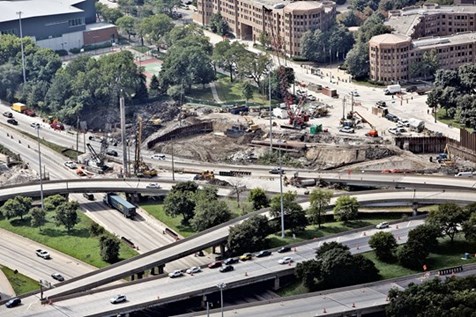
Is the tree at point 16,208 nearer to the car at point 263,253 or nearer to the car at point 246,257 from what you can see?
the car at point 246,257

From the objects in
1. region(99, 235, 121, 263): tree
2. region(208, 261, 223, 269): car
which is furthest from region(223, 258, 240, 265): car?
region(99, 235, 121, 263): tree

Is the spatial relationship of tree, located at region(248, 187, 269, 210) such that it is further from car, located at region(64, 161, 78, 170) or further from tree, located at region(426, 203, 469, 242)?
car, located at region(64, 161, 78, 170)

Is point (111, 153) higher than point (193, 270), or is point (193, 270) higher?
point (193, 270)

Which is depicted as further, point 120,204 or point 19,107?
point 19,107

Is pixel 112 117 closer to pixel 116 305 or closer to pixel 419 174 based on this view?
pixel 419 174

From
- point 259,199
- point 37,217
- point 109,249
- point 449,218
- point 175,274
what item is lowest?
point 37,217

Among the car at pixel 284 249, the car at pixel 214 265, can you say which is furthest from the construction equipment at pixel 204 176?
the car at pixel 214 265

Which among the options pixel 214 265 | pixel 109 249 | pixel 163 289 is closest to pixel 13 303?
pixel 163 289

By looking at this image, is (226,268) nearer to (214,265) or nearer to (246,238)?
(214,265)
